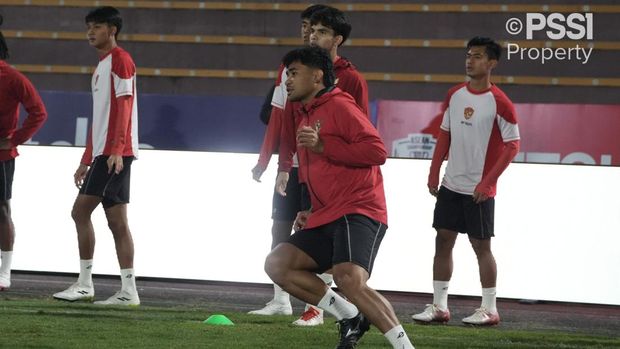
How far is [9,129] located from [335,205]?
352cm

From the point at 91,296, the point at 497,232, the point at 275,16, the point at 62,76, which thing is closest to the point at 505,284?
the point at 497,232

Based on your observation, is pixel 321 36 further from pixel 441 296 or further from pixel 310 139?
pixel 441 296

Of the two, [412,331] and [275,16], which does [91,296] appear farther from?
[275,16]

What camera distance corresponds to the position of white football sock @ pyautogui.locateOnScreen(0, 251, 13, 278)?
7688 mm

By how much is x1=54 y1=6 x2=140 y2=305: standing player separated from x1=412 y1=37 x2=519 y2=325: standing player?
1.66m

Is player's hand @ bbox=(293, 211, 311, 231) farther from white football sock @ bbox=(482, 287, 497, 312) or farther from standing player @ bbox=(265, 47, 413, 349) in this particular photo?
white football sock @ bbox=(482, 287, 497, 312)

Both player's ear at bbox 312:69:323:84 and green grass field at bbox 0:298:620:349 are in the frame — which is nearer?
player's ear at bbox 312:69:323:84

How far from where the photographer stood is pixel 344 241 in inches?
185

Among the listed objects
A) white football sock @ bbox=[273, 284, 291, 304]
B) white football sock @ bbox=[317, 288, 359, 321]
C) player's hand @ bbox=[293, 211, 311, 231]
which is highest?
player's hand @ bbox=[293, 211, 311, 231]

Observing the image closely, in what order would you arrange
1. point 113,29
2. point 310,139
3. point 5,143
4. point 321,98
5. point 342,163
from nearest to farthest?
point 310,139 → point 342,163 → point 321,98 → point 113,29 → point 5,143

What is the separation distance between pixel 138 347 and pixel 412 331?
159 cm

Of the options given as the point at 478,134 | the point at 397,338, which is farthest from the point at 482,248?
the point at 397,338

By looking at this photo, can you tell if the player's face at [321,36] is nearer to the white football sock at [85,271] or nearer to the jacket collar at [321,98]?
the jacket collar at [321,98]

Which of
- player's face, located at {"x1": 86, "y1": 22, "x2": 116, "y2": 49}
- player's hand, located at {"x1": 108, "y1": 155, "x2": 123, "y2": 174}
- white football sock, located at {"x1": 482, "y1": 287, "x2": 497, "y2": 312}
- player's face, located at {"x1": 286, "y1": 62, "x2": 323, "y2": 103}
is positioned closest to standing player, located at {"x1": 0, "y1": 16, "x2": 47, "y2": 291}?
player's face, located at {"x1": 86, "y1": 22, "x2": 116, "y2": 49}
